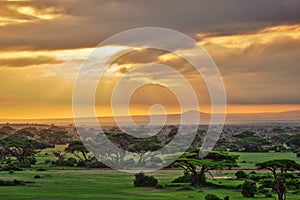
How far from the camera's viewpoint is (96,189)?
2377 inches

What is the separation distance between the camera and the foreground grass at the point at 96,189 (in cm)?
5378

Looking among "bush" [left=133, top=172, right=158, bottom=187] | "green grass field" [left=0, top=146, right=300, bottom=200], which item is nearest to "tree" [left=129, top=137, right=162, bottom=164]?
"green grass field" [left=0, top=146, right=300, bottom=200]

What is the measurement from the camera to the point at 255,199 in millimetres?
51031

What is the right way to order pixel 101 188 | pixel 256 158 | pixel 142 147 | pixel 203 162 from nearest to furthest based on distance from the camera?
pixel 101 188, pixel 203 162, pixel 142 147, pixel 256 158

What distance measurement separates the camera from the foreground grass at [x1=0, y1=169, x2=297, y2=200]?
53.8 metres

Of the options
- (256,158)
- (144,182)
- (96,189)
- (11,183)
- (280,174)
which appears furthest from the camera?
(256,158)

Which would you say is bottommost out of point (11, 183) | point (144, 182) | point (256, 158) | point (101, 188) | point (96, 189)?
point (96, 189)

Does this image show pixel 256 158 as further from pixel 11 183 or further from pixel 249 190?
pixel 11 183

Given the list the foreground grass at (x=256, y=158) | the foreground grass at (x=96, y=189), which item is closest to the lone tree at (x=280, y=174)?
the foreground grass at (x=96, y=189)

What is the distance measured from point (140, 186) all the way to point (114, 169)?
28.9m

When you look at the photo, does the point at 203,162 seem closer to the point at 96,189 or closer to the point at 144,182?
the point at 144,182

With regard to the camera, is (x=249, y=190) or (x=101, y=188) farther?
(x=101, y=188)

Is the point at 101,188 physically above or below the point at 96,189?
above

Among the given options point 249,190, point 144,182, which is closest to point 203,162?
point 144,182
